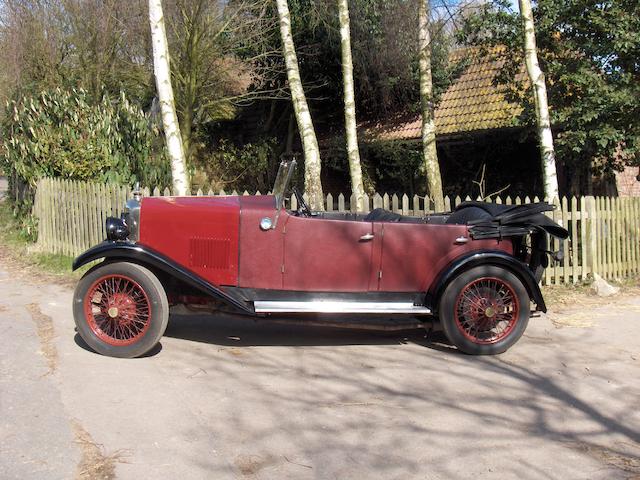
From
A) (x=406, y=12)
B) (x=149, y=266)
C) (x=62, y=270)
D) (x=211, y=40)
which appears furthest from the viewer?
(x=211, y=40)

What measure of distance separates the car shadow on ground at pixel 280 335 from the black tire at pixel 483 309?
35cm

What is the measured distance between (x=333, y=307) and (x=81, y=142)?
743 centimetres

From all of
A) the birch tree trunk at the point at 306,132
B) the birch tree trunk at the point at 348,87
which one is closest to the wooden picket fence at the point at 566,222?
the birch tree trunk at the point at 306,132

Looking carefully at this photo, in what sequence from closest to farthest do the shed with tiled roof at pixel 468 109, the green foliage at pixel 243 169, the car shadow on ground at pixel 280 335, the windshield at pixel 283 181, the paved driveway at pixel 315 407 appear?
1. the paved driveway at pixel 315 407
2. the windshield at pixel 283 181
3. the car shadow on ground at pixel 280 335
4. the shed with tiled roof at pixel 468 109
5. the green foliage at pixel 243 169

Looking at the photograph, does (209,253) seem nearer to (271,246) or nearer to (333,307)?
(271,246)

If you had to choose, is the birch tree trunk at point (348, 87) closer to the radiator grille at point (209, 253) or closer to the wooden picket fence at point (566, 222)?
the wooden picket fence at point (566, 222)

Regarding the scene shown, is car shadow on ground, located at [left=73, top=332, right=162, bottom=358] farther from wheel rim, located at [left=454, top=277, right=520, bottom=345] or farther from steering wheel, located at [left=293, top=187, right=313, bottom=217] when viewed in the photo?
wheel rim, located at [left=454, top=277, right=520, bottom=345]

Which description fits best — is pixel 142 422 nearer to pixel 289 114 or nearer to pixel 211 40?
pixel 211 40

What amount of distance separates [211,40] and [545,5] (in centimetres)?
899

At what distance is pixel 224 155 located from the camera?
20984 mm

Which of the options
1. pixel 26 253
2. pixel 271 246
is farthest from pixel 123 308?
pixel 26 253

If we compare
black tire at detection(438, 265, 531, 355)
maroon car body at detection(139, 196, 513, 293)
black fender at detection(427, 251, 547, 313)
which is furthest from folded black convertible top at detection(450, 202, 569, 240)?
maroon car body at detection(139, 196, 513, 293)

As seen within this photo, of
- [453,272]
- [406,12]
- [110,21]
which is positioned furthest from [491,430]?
[110,21]

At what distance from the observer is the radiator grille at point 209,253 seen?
19.3 ft
